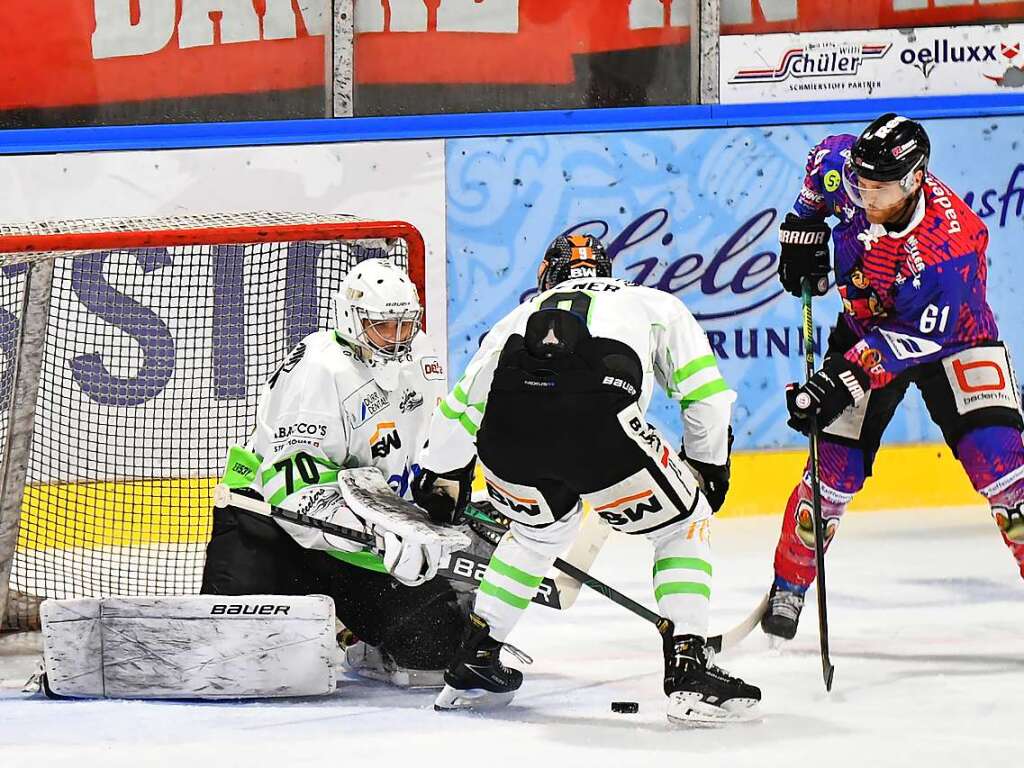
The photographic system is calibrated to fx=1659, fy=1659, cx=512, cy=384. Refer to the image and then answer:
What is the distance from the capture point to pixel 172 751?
2830 mm

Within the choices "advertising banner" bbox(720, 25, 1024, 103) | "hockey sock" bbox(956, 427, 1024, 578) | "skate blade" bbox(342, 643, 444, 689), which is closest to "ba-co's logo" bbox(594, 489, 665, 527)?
"skate blade" bbox(342, 643, 444, 689)

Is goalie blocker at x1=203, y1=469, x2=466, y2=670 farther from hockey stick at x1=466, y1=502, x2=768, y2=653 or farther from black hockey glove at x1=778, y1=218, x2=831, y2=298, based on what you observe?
black hockey glove at x1=778, y1=218, x2=831, y2=298

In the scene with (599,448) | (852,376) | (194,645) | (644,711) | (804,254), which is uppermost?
(804,254)

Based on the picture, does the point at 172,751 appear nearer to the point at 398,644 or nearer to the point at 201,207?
the point at 398,644

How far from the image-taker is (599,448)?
2898 mm

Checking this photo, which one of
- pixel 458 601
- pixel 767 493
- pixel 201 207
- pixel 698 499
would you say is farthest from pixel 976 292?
pixel 201 207

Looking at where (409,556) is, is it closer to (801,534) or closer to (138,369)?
(801,534)

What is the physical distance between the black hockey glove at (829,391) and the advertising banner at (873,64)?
2.52 m

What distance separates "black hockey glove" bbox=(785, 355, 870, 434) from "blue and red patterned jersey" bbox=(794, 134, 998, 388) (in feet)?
0.10

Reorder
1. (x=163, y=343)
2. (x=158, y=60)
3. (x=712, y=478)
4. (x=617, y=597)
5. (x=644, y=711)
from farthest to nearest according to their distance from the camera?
(x=158, y=60)
(x=163, y=343)
(x=617, y=597)
(x=644, y=711)
(x=712, y=478)

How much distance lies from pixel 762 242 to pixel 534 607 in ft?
6.07

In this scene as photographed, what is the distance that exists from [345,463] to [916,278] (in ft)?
4.13

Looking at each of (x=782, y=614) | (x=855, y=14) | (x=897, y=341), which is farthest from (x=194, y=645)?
(x=855, y=14)

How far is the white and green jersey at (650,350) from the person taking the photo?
296cm
